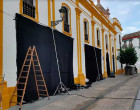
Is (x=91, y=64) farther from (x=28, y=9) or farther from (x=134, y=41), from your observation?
(x=134, y=41)

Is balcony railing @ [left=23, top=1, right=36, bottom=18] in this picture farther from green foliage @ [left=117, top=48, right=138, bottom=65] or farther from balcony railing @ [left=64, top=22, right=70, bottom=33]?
green foliage @ [left=117, top=48, right=138, bottom=65]

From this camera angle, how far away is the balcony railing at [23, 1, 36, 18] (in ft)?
23.6

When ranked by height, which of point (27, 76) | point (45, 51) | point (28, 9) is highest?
point (28, 9)

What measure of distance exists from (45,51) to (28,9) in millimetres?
2021

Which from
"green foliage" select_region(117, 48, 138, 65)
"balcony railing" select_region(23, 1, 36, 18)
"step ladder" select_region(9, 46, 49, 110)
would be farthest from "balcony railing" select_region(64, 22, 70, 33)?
"green foliage" select_region(117, 48, 138, 65)

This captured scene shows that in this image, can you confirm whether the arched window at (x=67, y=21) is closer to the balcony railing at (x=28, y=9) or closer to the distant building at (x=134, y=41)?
the balcony railing at (x=28, y=9)

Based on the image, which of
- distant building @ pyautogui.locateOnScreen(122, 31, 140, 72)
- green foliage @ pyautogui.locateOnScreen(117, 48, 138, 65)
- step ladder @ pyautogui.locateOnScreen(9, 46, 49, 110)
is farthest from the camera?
distant building @ pyautogui.locateOnScreen(122, 31, 140, 72)

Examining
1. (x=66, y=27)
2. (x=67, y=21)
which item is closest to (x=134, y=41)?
(x=67, y=21)

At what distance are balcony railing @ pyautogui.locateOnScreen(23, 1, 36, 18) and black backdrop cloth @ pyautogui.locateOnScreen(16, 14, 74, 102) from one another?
1.87 feet

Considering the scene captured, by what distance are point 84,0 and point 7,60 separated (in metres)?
8.97

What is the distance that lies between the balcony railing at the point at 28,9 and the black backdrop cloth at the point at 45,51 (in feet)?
1.87

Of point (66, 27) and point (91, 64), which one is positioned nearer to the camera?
point (66, 27)

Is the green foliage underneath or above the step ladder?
above

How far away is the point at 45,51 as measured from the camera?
25.5 feet
